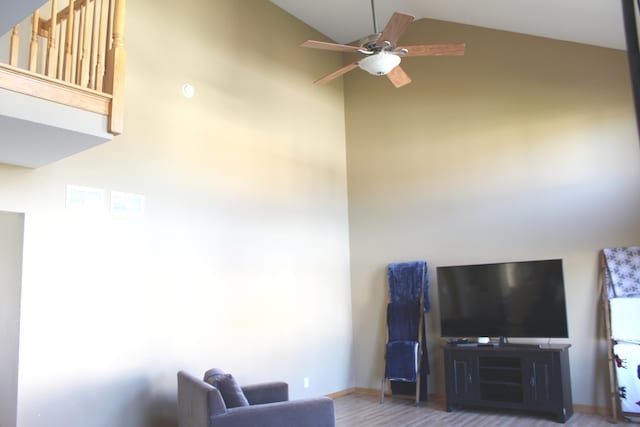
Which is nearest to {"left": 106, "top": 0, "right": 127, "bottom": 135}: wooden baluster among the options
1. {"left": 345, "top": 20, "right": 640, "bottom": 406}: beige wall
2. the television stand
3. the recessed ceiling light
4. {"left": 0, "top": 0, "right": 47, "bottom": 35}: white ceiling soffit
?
{"left": 0, "top": 0, "right": 47, "bottom": 35}: white ceiling soffit

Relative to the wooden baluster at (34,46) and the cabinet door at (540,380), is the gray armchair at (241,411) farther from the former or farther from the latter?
the cabinet door at (540,380)

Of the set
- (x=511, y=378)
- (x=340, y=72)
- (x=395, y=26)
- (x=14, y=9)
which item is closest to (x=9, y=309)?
(x=14, y=9)

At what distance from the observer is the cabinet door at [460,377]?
18.8 ft

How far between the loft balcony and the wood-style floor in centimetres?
386

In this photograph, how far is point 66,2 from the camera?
166 inches

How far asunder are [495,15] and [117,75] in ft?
14.1

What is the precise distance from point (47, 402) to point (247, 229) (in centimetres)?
264

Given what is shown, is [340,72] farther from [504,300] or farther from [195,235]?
[504,300]

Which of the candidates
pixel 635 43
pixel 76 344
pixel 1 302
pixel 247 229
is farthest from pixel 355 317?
pixel 635 43

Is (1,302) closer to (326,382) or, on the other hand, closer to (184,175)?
(184,175)

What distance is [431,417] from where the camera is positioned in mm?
5617

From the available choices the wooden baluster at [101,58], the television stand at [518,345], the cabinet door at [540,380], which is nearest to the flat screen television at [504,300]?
the television stand at [518,345]

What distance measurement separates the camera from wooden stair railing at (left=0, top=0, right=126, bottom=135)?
3230 millimetres

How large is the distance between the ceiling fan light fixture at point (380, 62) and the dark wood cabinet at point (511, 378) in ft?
10.8
